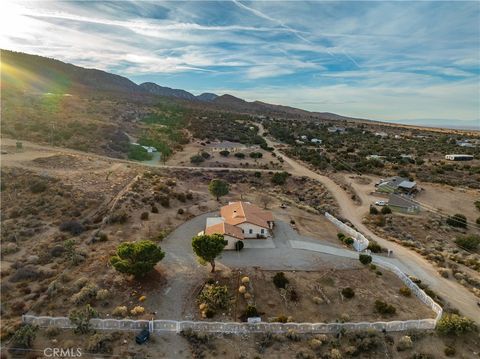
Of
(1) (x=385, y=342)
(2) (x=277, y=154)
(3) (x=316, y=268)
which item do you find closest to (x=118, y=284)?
(3) (x=316, y=268)

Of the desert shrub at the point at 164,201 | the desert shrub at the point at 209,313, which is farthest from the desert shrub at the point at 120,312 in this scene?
the desert shrub at the point at 164,201

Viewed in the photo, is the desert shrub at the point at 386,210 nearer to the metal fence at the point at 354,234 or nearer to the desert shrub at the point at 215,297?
the metal fence at the point at 354,234

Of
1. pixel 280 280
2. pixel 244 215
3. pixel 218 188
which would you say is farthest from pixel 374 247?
pixel 218 188

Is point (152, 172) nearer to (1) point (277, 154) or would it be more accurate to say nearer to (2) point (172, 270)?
(2) point (172, 270)

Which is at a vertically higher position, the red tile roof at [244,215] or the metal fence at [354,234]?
the red tile roof at [244,215]

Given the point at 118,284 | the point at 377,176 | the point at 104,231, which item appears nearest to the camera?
the point at 118,284

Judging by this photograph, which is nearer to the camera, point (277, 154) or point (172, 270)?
point (172, 270)

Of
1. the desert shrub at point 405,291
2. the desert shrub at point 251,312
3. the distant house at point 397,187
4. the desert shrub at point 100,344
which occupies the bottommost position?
the desert shrub at point 100,344

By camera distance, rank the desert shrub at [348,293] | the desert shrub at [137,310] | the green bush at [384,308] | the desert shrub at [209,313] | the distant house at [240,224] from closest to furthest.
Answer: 1. the desert shrub at [137,310]
2. the desert shrub at [209,313]
3. the green bush at [384,308]
4. the desert shrub at [348,293]
5. the distant house at [240,224]
